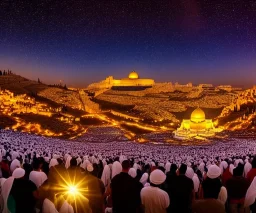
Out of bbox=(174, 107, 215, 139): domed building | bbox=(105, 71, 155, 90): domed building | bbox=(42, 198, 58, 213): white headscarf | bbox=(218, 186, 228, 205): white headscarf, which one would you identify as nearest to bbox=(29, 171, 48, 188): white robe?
bbox=(42, 198, 58, 213): white headscarf

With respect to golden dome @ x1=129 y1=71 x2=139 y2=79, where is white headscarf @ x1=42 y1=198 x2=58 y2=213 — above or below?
below

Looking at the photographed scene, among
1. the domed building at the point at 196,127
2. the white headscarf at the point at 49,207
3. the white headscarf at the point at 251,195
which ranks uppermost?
the white headscarf at the point at 49,207

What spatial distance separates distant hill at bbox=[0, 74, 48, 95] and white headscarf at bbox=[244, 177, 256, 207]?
162 feet

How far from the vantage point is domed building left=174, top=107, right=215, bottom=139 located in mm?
36084

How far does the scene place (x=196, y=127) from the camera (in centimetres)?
4094

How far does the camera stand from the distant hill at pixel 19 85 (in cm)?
5293

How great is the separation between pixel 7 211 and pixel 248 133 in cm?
3037

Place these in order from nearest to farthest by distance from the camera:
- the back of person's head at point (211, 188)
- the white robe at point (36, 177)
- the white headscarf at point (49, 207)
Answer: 1. the white headscarf at point (49, 207)
2. the back of person's head at point (211, 188)
3. the white robe at point (36, 177)

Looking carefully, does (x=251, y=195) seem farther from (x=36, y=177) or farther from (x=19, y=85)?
(x=19, y=85)

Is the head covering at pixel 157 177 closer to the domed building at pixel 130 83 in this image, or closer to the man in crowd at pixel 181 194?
the man in crowd at pixel 181 194

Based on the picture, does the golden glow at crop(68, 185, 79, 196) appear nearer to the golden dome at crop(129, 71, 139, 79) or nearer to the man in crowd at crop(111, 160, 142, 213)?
the man in crowd at crop(111, 160, 142, 213)

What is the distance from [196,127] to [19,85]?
29139 mm

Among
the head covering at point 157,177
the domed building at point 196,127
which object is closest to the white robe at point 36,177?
the head covering at point 157,177

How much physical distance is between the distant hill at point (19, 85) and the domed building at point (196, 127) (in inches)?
972
